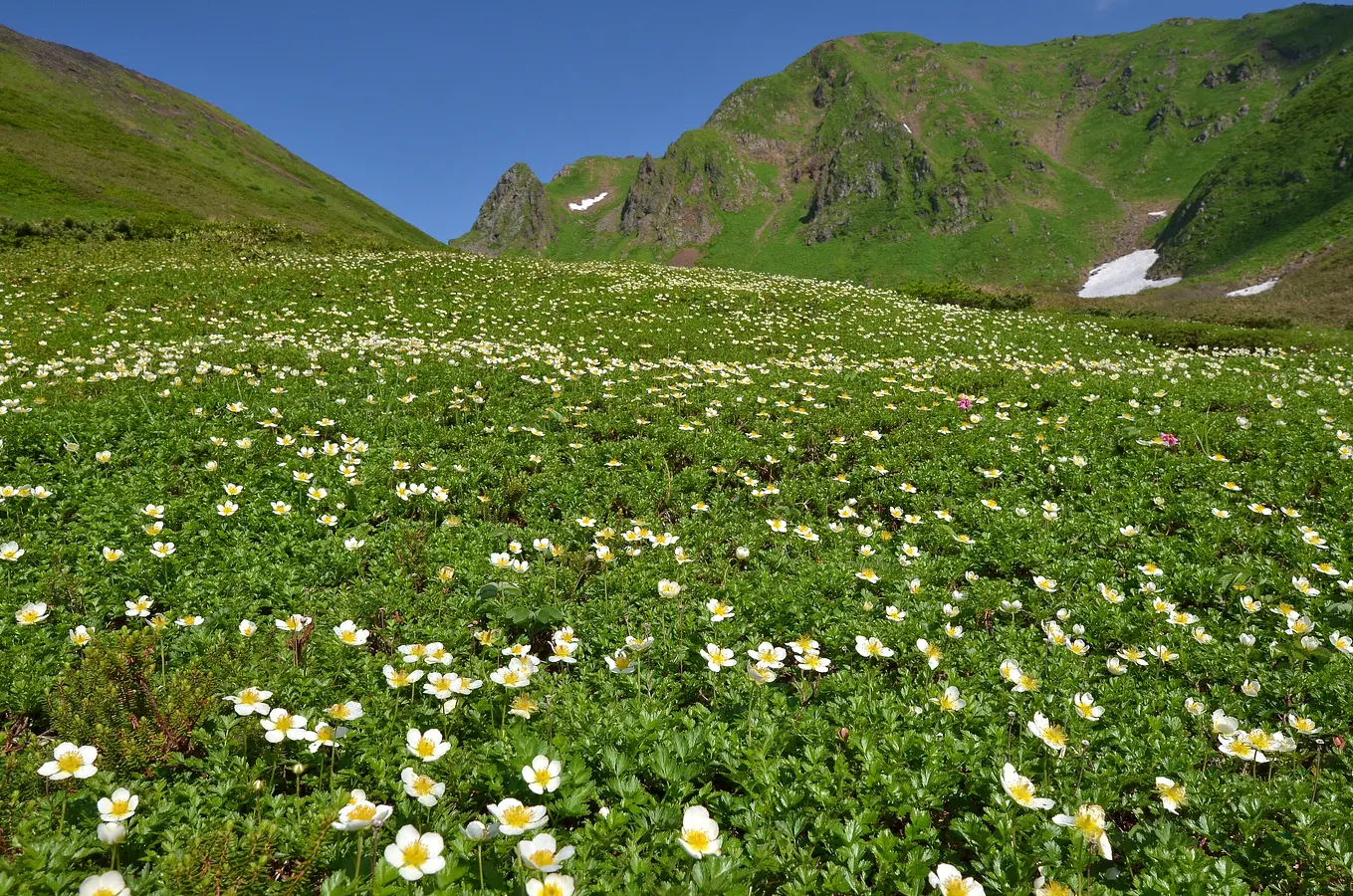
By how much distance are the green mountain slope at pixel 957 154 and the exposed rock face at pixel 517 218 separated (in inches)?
83.8

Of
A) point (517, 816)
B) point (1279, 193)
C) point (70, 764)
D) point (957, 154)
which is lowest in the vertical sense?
point (517, 816)

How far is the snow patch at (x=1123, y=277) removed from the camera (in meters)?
83.5

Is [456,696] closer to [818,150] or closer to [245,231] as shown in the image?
[245,231]

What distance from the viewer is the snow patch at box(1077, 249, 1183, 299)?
83481 mm

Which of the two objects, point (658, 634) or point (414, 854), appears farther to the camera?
point (658, 634)

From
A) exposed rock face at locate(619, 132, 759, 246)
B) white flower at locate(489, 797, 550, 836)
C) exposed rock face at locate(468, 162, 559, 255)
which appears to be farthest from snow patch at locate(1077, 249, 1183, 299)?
exposed rock face at locate(468, 162, 559, 255)

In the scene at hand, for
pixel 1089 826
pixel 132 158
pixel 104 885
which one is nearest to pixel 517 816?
pixel 104 885

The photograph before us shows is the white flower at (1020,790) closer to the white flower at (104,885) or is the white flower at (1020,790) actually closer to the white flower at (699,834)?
the white flower at (699,834)

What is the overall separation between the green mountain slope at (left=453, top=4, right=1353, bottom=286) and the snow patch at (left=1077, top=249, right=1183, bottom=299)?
4781 millimetres

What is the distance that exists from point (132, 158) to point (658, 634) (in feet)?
337

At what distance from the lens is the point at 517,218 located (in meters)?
182

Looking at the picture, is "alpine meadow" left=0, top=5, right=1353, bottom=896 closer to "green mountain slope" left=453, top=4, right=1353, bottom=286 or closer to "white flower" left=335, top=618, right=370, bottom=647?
"white flower" left=335, top=618, right=370, bottom=647

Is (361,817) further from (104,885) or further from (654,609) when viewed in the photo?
(654,609)

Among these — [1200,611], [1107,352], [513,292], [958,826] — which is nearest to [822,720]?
[958,826]
